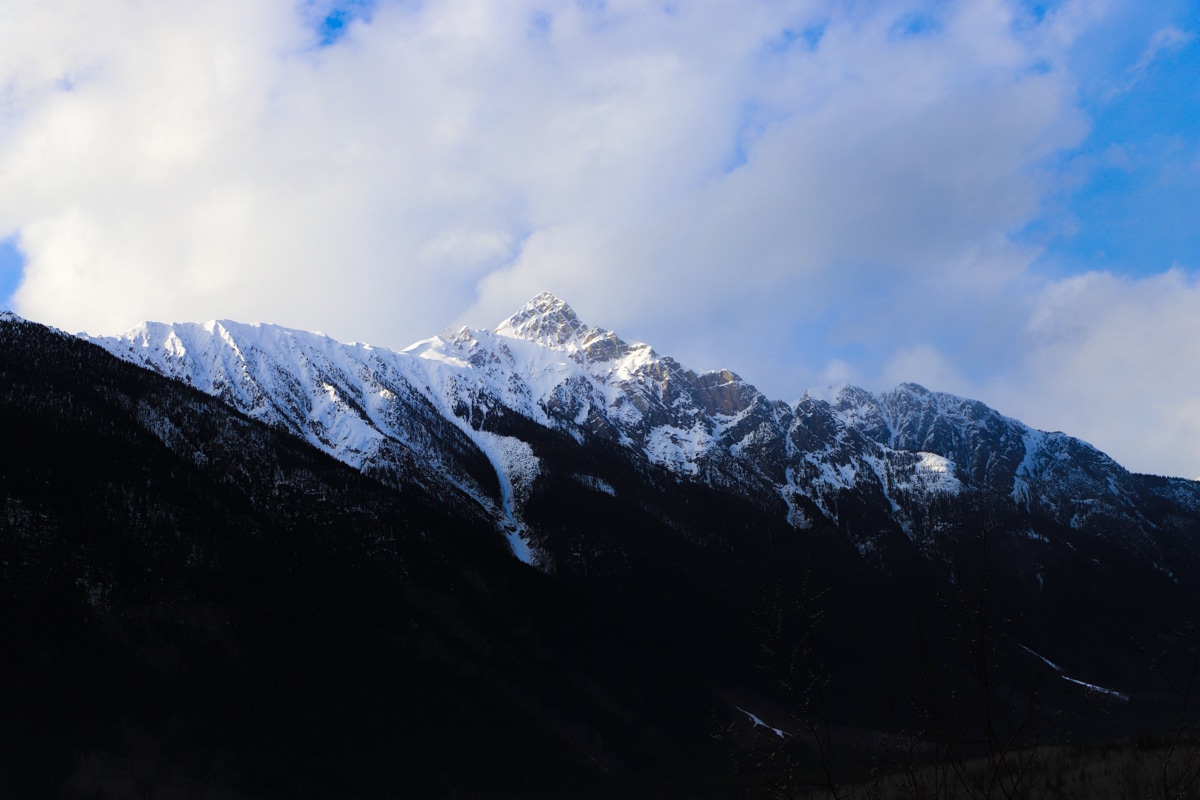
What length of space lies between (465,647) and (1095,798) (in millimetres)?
158371

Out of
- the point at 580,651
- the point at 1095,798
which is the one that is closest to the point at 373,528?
the point at 580,651

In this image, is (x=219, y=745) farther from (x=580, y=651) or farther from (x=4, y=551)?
(x=580, y=651)

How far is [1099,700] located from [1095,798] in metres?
8.86

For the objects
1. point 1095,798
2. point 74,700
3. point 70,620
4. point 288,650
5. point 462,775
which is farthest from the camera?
point 288,650

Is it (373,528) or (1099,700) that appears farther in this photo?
(373,528)

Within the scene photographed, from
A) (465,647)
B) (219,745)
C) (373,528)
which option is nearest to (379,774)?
(219,745)

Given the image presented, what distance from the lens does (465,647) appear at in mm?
162750

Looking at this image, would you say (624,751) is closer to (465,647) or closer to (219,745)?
(465,647)

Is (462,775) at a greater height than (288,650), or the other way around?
(288,650)

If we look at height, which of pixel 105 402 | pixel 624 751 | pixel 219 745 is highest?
pixel 105 402

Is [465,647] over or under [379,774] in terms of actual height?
over

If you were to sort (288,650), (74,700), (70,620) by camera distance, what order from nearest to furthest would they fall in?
1. (74,700)
2. (70,620)
3. (288,650)

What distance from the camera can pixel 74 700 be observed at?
105 m

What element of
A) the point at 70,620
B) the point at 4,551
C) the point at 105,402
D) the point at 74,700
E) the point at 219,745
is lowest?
the point at 219,745
